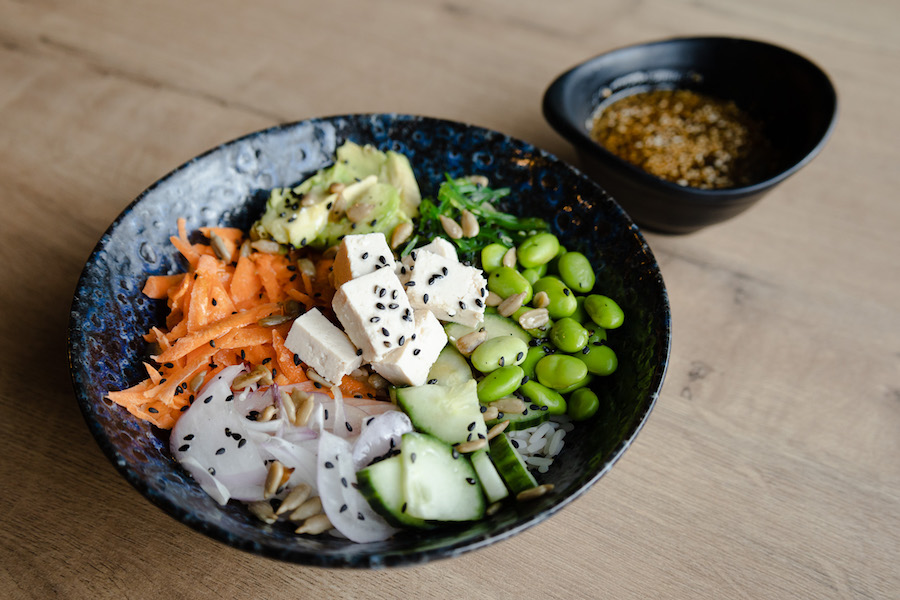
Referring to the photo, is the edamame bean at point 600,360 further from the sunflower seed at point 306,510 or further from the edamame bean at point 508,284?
the sunflower seed at point 306,510

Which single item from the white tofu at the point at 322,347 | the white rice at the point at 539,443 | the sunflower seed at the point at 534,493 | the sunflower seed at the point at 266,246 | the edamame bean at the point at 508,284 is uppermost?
the sunflower seed at the point at 266,246

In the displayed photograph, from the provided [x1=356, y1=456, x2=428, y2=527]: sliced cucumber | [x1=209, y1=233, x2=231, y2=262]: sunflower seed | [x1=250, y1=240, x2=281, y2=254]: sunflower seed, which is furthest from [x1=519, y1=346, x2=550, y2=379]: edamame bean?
[x1=209, y1=233, x2=231, y2=262]: sunflower seed

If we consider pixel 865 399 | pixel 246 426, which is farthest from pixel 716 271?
pixel 246 426

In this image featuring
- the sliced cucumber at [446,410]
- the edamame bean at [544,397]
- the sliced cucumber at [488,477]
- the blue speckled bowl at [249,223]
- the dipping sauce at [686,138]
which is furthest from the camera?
the dipping sauce at [686,138]

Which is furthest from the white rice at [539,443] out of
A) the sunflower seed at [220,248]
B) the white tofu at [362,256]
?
the sunflower seed at [220,248]

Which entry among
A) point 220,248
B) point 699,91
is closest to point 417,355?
point 220,248

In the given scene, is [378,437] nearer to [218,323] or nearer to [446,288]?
[446,288]
